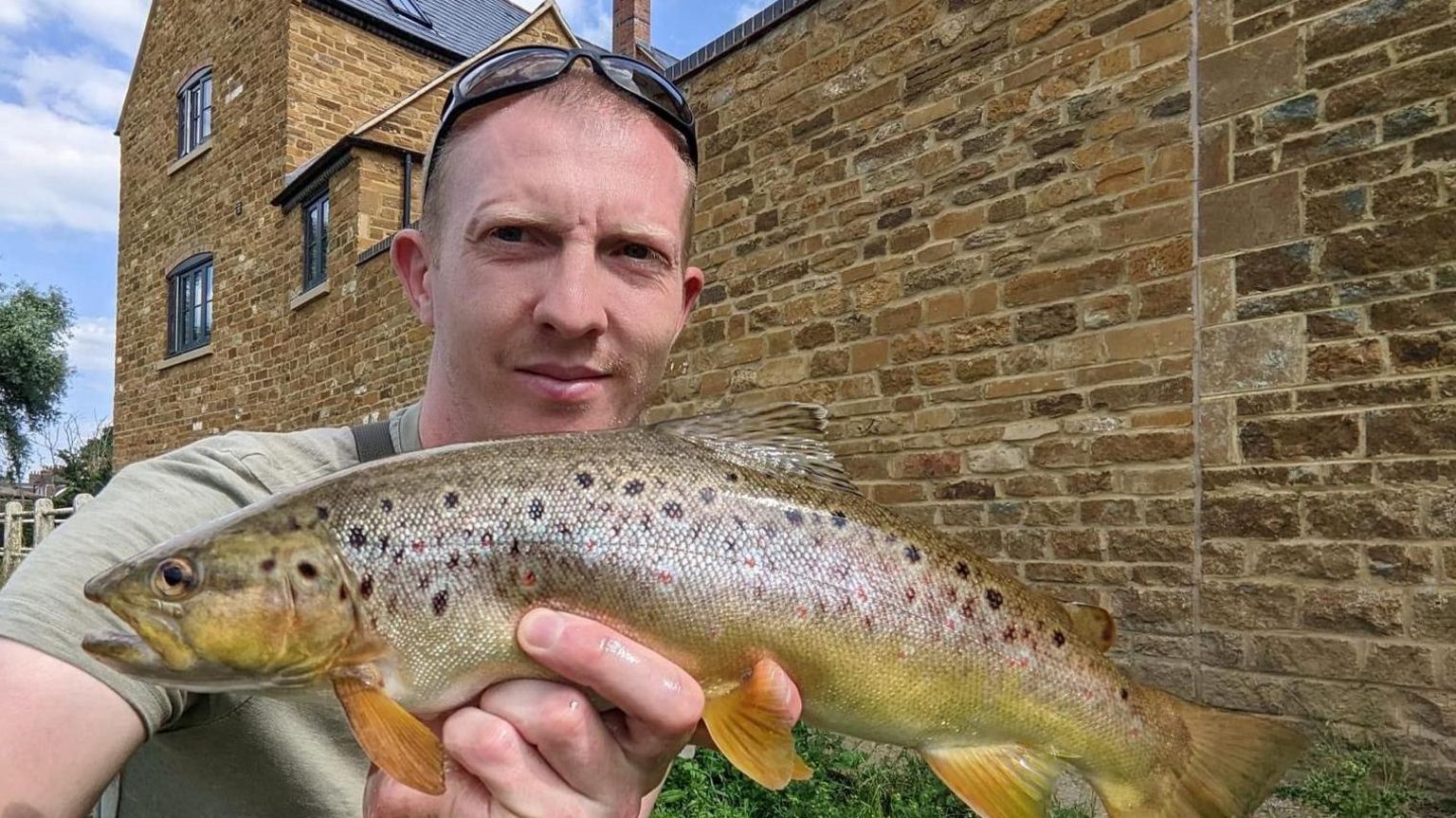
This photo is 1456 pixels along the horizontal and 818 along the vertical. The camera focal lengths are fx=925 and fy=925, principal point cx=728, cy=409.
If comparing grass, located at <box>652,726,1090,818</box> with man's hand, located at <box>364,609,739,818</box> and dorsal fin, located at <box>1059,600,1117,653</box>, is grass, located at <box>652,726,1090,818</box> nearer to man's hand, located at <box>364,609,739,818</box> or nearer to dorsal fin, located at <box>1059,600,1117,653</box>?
dorsal fin, located at <box>1059,600,1117,653</box>

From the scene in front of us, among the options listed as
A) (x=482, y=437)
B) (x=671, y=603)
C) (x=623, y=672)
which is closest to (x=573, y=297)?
(x=482, y=437)

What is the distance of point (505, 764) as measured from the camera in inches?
60.5

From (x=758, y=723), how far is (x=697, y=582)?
0.29 meters

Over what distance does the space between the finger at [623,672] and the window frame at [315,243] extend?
16.3 metres

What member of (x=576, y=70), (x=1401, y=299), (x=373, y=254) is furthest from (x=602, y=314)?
(x=373, y=254)

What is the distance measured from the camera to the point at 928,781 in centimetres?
485

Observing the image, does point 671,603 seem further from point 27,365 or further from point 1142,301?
point 27,365

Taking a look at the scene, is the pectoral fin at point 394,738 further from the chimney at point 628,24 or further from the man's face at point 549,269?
the chimney at point 628,24

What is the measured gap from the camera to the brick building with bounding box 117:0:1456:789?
473cm

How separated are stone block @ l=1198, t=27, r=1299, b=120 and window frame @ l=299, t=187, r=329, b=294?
14504 millimetres

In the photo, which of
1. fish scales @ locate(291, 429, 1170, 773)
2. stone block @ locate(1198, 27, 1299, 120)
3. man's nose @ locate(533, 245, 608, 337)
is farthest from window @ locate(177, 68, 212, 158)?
fish scales @ locate(291, 429, 1170, 773)

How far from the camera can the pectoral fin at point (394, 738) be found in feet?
4.90

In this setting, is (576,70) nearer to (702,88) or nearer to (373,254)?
(702,88)

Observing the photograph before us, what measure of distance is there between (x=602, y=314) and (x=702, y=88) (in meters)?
7.69
